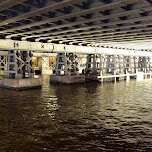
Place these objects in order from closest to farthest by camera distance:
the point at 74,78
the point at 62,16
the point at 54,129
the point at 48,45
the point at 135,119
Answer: the point at 54,129, the point at 135,119, the point at 62,16, the point at 48,45, the point at 74,78

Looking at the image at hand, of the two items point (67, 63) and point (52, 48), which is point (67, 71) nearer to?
point (67, 63)

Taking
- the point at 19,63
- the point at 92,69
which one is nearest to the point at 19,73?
the point at 19,63

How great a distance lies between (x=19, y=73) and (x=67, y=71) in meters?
5.60

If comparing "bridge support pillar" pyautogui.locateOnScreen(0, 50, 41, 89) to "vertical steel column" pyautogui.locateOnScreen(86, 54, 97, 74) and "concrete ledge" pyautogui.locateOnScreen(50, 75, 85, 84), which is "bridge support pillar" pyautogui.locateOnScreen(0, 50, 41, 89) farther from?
"vertical steel column" pyautogui.locateOnScreen(86, 54, 97, 74)

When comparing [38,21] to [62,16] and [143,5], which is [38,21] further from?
[143,5]

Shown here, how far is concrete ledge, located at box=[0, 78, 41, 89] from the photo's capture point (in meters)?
17.2

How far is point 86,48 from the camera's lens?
23.4 metres

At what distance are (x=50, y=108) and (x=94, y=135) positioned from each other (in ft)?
13.4

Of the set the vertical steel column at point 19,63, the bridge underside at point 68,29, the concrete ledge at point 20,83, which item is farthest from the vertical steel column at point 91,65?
the concrete ledge at point 20,83

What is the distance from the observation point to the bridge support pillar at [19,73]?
17319mm

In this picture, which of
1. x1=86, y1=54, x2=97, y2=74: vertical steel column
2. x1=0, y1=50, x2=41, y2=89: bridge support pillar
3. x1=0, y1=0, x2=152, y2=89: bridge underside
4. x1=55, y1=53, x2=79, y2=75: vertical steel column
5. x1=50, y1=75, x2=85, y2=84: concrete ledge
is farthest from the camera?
x1=86, y1=54, x2=97, y2=74: vertical steel column

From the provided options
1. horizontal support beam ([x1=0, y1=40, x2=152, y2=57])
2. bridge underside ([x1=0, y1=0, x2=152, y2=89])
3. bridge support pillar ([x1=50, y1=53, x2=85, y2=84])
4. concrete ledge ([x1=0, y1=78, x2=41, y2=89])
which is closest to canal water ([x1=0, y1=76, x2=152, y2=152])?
bridge underside ([x1=0, y1=0, x2=152, y2=89])

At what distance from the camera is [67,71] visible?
21953 mm

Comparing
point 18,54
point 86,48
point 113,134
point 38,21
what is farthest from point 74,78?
point 113,134
